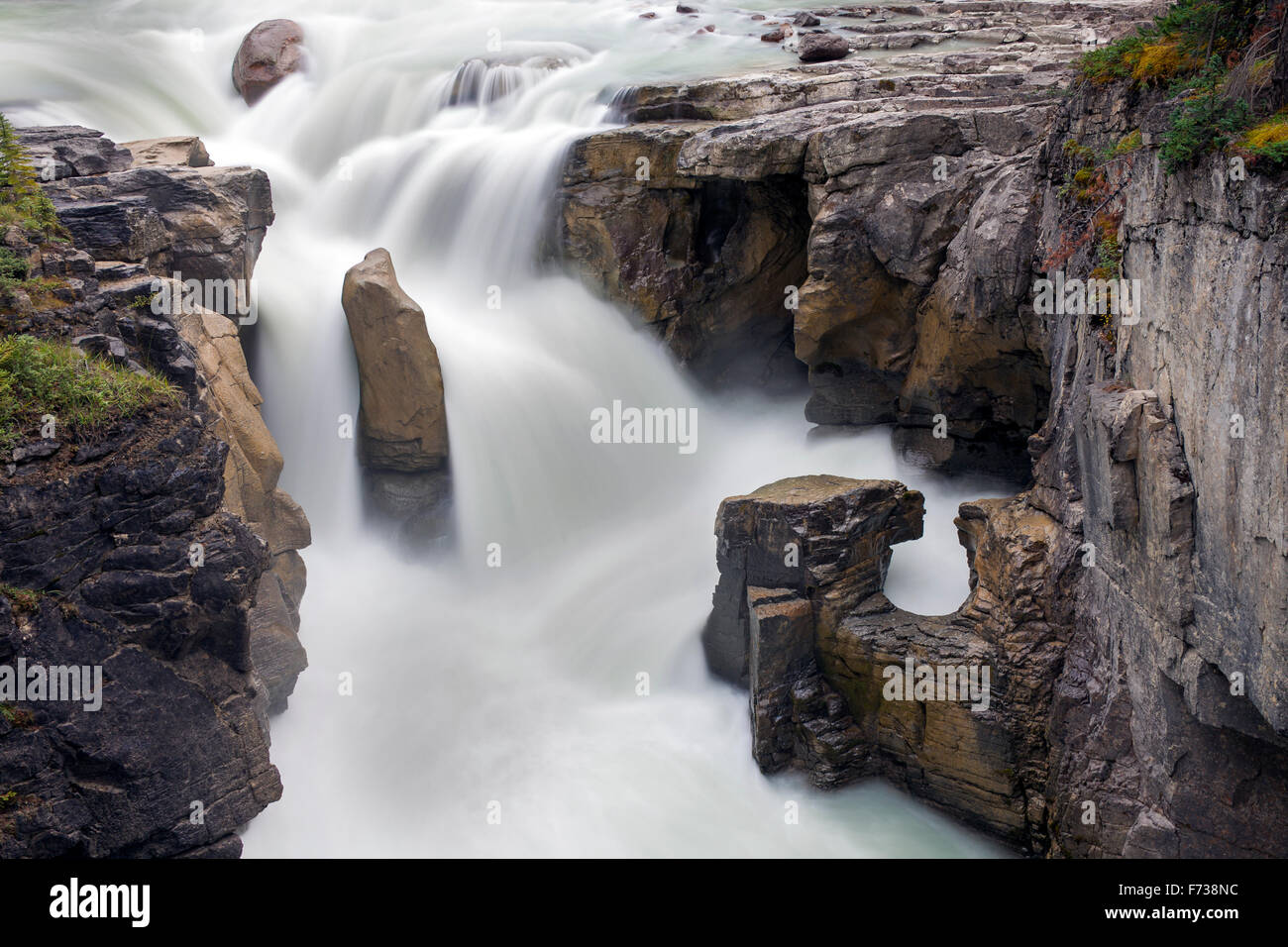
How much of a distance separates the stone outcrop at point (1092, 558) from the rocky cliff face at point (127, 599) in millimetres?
4788

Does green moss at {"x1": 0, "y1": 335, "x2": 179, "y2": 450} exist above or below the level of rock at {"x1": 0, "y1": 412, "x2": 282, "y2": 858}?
above

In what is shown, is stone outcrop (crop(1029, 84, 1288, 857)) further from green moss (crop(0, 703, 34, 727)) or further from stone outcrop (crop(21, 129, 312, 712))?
green moss (crop(0, 703, 34, 727))

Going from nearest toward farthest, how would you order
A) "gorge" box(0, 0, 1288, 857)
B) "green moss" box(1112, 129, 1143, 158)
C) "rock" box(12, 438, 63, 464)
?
"rock" box(12, 438, 63, 464)
"gorge" box(0, 0, 1288, 857)
"green moss" box(1112, 129, 1143, 158)

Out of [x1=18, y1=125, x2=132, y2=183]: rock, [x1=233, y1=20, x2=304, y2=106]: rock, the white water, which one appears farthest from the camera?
[x1=233, y1=20, x2=304, y2=106]: rock

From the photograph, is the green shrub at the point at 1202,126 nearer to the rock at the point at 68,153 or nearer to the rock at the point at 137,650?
the rock at the point at 137,650

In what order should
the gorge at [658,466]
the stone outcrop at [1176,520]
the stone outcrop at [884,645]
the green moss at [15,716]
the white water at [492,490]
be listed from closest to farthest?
the stone outcrop at [1176,520]
the green moss at [15,716]
the gorge at [658,466]
the stone outcrop at [884,645]
the white water at [492,490]

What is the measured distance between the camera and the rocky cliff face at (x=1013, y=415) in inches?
261

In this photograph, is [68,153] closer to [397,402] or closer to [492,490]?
[397,402]

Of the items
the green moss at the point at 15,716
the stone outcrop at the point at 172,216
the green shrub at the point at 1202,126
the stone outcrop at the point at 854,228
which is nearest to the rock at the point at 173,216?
the stone outcrop at the point at 172,216

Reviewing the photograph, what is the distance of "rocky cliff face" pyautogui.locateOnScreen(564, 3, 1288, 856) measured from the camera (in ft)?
21.7

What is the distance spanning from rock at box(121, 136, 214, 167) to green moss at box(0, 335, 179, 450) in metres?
5.11

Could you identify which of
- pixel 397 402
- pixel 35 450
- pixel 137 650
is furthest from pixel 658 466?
pixel 35 450

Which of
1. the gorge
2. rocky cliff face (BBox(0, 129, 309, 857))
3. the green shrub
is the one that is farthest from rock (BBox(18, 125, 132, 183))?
the green shrub

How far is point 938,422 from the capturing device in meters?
12.1
